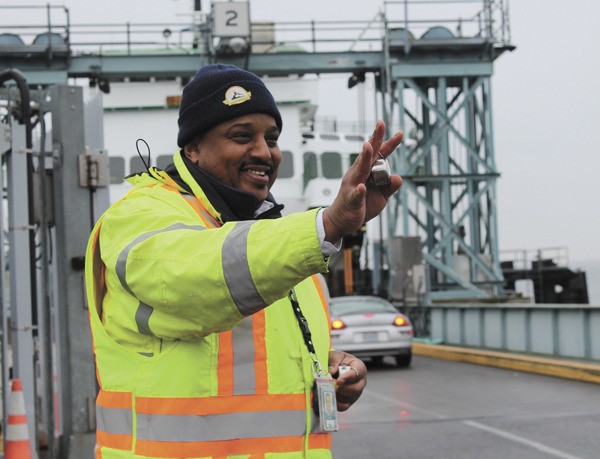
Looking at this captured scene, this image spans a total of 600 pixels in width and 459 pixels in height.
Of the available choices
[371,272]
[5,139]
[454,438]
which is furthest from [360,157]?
[371,272]

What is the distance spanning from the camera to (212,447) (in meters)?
2.46

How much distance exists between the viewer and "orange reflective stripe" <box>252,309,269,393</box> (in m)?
2.50

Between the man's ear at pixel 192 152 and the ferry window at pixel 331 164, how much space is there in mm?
28058

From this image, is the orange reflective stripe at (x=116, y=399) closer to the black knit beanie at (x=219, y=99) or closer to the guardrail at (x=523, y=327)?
the black knit beanie at (x=219, y=99)

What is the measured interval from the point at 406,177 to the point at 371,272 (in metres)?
5.09

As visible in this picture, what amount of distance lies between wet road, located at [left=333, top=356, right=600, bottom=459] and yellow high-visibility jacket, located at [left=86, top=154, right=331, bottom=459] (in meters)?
6.74

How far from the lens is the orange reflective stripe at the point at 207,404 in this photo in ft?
7.98

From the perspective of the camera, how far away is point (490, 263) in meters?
28.7

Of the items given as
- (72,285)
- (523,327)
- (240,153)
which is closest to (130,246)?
(240,153)

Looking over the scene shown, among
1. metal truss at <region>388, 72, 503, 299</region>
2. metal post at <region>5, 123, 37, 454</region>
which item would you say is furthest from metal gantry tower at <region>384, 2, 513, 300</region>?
metal post at <region>5, 123, 37, 454</region>

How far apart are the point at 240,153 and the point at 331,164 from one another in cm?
2851

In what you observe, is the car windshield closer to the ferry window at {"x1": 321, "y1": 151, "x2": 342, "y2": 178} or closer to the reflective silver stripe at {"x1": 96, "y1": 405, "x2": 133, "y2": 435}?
the ferry window at {"x1": 321, "y1": 151, "x2": 342, "y2": 178}

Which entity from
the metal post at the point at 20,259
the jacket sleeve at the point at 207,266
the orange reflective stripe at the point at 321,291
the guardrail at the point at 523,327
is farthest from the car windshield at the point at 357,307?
the jacket sleeve at the point at 207,266

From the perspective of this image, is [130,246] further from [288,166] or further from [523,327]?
[288,166]
